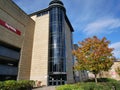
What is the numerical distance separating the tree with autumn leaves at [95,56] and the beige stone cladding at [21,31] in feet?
45.9

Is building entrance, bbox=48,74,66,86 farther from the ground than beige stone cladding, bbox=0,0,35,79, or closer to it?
closer to it

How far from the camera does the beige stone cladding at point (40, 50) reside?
29672 millimetres

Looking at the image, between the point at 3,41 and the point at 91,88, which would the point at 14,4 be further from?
the point at 91,88

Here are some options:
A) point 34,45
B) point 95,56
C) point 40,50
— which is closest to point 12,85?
point 95,56

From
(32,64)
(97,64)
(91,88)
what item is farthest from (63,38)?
(91,88)

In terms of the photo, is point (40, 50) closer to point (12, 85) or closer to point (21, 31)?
point (21, 31)

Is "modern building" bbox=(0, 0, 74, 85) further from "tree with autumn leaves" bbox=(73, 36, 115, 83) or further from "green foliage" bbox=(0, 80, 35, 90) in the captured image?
"tree with autumn leaves" bbox=(73, 36, 115, 83)

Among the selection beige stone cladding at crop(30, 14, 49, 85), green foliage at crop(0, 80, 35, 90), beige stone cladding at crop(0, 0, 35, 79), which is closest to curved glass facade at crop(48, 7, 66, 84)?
beige stone cladding at crop(30, 14, 49, 85)

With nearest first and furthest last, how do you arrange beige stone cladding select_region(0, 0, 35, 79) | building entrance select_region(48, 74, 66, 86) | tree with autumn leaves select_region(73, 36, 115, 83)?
tree with autumn leaves select_region(73, 36, 115, 83), beige stone cladding select_region(0, 0, 35, 79), building entrance select_region(48, 74, 66, 86)

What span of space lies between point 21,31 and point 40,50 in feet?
23.8

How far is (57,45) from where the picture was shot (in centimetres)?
3092

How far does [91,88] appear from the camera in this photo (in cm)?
1095

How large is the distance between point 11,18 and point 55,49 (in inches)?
512

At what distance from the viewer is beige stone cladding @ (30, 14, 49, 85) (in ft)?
97.3
